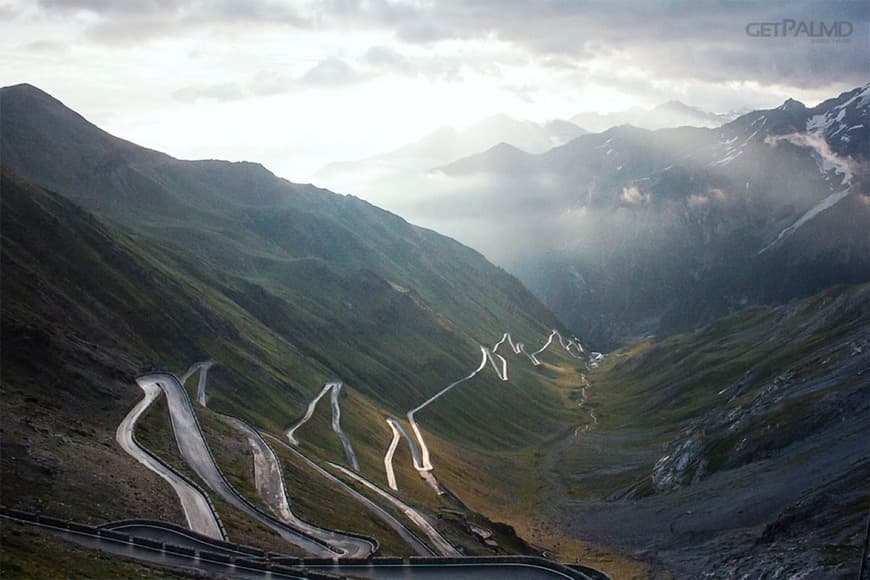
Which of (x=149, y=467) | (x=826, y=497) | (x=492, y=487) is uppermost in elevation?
(x=149, y=467)

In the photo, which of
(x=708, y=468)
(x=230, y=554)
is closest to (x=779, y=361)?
(x=708, y=468)

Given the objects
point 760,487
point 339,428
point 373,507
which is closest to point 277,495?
point 373,507

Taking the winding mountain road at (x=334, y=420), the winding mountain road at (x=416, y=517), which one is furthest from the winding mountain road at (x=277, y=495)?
the winding mountain road at (x=334, y=420)

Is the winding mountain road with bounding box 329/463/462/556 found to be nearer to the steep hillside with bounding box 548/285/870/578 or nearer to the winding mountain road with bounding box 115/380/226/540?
the steep hillside with bounding box 548/285/870/578

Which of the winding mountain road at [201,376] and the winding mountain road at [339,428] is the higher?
the winding mountain road at [201,376]

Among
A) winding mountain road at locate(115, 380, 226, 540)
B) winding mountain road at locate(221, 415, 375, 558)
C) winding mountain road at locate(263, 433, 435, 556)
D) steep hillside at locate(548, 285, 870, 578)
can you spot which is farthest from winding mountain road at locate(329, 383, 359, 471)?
winding mountain road at locate(115, 380, 226, 540)

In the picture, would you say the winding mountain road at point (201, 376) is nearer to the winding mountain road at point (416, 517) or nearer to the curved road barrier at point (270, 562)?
the winding mountain road at point (416, 517)

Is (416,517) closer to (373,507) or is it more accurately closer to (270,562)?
(373,507)

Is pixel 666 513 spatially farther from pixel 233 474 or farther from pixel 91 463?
pixel 91 463

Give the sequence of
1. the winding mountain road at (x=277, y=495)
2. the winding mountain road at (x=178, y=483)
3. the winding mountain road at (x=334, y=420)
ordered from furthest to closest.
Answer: the winding mountain road at (x=334, y=420)
the winding mountain road at (x=277, y=495)
the winding mountain road at (x=178, y=483)

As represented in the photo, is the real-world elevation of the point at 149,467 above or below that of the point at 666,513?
above
